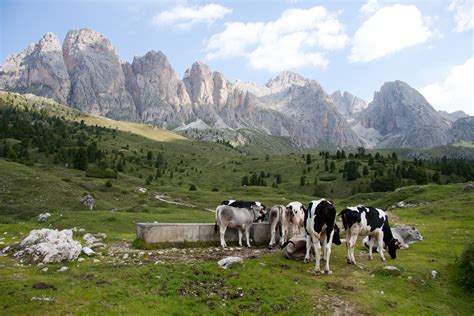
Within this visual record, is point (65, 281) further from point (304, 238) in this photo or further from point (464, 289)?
point (464, 289)

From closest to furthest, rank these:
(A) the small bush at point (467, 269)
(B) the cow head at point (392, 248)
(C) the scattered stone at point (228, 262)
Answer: (A) the small bush at point (467, 269)
(C) the scattered stone at point (228, 262)
(B) the cow head at point (392, 248)

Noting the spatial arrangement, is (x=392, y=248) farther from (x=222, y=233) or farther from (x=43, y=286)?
(x=43, y=286)

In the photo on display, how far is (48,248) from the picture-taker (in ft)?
64.7

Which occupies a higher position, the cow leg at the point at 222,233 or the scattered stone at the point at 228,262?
the cow leg at the point at 222,233

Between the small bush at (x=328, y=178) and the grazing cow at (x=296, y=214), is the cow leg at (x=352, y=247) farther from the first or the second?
the small bush at (x=328, y=178)

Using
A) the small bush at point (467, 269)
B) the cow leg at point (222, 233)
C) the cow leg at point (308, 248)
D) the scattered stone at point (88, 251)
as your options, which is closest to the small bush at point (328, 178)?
the small bush at point (467, 269)

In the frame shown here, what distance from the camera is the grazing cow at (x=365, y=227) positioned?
22297 mm

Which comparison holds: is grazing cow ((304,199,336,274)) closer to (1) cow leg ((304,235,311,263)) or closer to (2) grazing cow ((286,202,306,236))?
(1) cow leg ((304,235,311,263))

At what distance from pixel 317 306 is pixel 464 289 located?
8928 millimetres

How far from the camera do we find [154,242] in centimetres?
2428

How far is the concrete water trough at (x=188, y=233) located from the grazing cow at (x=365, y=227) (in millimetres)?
6387

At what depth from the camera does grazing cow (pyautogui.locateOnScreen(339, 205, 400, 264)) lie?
22.3 metres

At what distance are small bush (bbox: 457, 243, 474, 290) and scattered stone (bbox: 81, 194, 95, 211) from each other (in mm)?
57401

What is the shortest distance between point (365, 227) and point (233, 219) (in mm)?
8241
